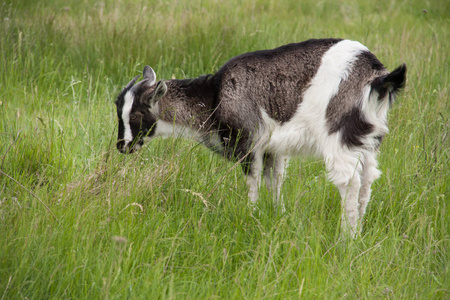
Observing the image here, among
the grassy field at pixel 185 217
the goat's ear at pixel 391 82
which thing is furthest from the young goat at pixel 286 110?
the grassy field at pixel 185 217

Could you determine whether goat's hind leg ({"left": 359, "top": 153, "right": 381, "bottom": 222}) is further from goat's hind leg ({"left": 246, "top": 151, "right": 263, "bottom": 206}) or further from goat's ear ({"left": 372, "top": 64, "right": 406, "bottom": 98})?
goat's hind leg ({"left": 246, "top": 151, "right": 263, "bottom": 206})

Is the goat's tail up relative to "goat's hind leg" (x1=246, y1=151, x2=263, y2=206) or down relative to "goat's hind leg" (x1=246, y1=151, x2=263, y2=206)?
up

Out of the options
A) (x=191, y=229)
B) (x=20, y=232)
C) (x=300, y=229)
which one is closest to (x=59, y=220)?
(x=20, y=232)

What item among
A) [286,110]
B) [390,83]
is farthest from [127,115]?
[390,83]

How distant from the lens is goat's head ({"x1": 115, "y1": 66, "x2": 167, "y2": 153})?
433 cm

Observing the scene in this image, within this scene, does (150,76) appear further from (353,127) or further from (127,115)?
(353,127)

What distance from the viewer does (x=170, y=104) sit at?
4496 millimetres

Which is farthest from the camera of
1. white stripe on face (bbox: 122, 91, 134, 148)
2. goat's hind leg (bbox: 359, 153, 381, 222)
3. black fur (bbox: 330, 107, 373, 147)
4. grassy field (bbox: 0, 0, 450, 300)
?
white stripe on face (bbox: 122, 91, 134, 148)

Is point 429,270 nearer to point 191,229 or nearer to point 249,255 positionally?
point 249,255

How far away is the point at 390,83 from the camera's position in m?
3.59

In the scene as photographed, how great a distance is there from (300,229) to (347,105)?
1.02 m

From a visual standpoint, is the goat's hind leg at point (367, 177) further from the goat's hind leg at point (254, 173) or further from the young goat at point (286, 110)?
the goat's hind leg at point (254, 173)

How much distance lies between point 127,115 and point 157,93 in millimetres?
350

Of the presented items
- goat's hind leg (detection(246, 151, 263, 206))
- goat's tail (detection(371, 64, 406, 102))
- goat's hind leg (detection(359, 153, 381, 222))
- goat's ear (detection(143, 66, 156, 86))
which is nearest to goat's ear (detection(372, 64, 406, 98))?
goat's tail (detection(371, 64, 406, 102))
